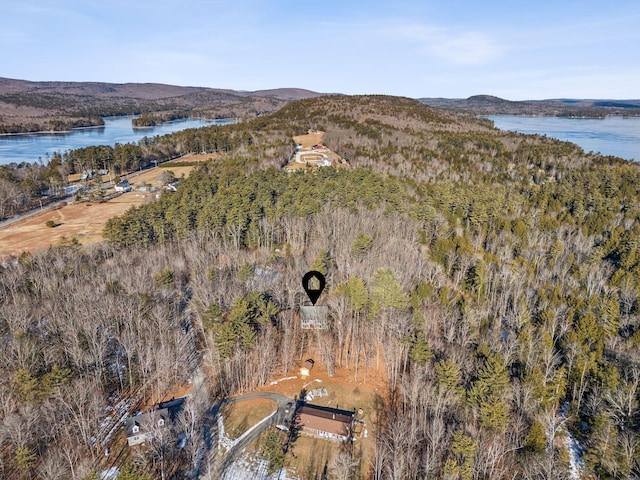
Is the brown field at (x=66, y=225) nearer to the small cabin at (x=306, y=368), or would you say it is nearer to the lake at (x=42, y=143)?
the small cabin at (x=306, y=368)

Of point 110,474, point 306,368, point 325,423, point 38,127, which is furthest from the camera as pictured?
point 38,127

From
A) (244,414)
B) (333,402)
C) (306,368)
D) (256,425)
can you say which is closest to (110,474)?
(244,414)

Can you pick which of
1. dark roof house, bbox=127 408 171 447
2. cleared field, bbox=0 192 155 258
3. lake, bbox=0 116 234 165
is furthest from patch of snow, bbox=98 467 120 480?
lake, bbox=0 116 234 165

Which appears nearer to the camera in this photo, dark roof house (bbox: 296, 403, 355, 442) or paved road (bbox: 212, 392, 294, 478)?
paved road (bbox: 212, 392, 294, 478)

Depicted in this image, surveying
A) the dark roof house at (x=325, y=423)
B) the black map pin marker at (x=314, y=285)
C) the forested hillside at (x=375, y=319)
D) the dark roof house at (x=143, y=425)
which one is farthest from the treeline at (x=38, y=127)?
the dark roof house at (x=325, y=423)

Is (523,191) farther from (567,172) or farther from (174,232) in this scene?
(174,232)

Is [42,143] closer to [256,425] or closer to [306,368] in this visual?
[306,368]

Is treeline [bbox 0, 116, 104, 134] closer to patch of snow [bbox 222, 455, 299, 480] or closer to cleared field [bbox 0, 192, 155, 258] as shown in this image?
cleared field [bbox 0, 192, 155, 258]
